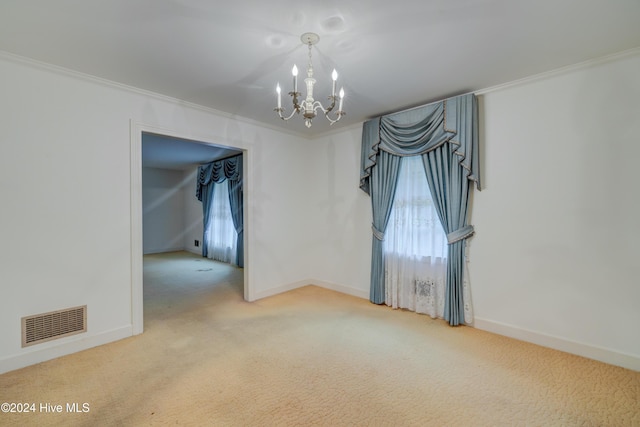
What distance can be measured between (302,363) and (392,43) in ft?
8.67

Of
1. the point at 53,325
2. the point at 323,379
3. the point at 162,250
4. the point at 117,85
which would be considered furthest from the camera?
the point at 162,250

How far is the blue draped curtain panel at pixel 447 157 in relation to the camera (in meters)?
2.86

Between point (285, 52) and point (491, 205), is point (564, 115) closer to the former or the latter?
point (491, 205)

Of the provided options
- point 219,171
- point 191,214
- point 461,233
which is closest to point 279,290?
point 461,233

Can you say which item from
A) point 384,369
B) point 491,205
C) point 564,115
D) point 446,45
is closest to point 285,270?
point 384,369

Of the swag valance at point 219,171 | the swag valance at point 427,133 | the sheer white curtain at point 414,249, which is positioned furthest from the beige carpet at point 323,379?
the swag valance at point 219,171

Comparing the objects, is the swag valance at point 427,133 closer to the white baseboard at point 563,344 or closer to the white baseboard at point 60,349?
the white baseboard at point 563,344

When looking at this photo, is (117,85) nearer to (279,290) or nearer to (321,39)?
(321,39)

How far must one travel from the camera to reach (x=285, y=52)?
213cm

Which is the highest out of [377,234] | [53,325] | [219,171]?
[219,171]

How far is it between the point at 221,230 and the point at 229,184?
1.26 m

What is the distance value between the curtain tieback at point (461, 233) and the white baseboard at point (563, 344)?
0.88 meters

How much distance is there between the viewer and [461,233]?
2.93 m

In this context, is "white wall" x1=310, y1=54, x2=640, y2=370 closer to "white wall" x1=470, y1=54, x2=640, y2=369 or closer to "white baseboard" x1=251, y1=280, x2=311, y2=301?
"white wall" x1=470, y1=54, x2=640, y2=369
